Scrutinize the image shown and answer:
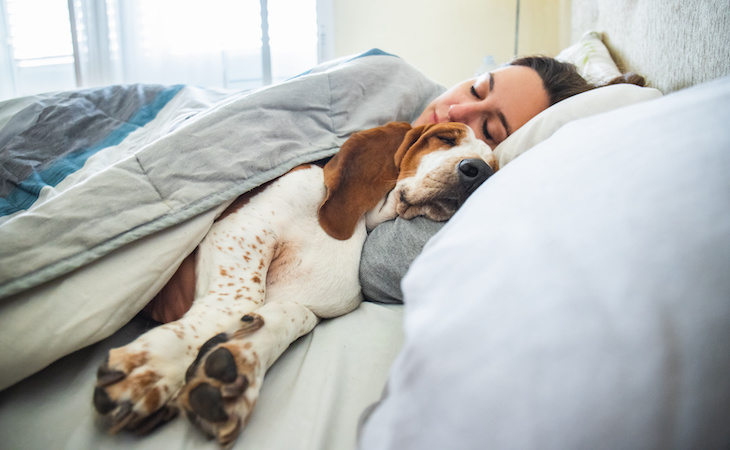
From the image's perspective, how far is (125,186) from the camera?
0.88m

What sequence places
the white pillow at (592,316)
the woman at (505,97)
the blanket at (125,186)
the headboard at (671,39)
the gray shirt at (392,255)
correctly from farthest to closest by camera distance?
the woman at (505,97)
the gray shirt at (392,255)
the headboard at (671,39)
the blanket at (125,186)
the white pillow at (592,316)

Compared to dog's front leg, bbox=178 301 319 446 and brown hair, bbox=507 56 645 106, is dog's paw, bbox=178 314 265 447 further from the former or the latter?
brown hair, bbox=507 56 645 106

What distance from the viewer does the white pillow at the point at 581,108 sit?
94cm

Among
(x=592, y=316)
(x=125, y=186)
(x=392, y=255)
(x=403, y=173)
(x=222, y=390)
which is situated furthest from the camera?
(x=403, y=173)

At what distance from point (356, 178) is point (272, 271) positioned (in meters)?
0.33

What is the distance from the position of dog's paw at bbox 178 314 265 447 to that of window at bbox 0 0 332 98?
3371 mm

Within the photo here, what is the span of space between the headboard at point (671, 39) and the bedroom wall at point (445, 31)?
186 cm

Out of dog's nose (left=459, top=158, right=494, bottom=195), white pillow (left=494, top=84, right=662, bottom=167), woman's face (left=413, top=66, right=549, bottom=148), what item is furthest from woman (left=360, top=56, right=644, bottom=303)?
white pillow (left=494, top=84, right=662, bottom=167)

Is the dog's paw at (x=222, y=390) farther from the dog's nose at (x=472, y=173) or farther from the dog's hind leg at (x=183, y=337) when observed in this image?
the dog's nose at (x=472, y=173)

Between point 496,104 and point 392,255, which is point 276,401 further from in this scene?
point 496,104

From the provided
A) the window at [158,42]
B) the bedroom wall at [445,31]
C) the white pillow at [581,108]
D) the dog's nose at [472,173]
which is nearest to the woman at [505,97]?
the dog's nose at [472,173]

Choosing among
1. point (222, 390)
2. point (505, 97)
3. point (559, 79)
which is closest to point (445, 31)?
point (559, 79)

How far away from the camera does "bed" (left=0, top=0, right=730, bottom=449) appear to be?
0.38 metres

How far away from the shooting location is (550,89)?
4.58 feet
